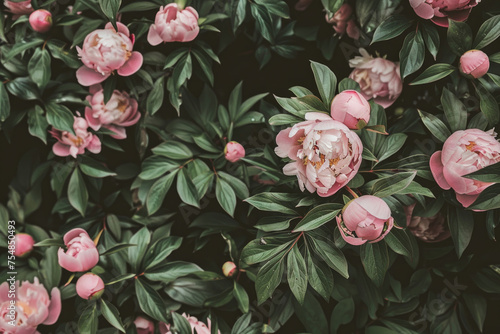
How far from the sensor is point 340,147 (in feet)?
2.25

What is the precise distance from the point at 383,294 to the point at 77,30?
0.88 metres

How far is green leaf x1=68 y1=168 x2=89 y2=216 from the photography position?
100cm

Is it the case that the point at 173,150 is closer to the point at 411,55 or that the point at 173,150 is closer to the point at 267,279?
the point at 267,279

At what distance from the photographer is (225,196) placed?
0.91 meters

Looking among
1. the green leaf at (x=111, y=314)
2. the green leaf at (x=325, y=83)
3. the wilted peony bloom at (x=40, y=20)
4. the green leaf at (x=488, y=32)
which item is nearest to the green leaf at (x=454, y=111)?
the green leaf at (x=488, y=32)

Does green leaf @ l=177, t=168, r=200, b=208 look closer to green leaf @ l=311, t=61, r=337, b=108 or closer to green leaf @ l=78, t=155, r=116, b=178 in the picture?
green leaf @ l=78, t=155, r=116, b=178

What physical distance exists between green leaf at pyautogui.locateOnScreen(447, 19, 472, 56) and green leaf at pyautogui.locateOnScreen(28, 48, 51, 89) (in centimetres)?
82

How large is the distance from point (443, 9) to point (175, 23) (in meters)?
0.51

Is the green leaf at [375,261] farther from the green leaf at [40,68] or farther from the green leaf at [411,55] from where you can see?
the green leaf at [40,68]

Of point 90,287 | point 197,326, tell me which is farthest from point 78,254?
point 197,326

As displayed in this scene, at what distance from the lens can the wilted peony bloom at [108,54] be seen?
0.90m

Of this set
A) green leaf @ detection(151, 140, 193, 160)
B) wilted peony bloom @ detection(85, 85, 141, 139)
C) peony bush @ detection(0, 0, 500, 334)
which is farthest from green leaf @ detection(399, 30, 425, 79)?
wilted peony bloom @ detection(85, 85, 141, 139)

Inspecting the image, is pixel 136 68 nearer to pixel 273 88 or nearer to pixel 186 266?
pixel 273 88

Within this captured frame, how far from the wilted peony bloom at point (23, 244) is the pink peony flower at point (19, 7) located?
50cm
